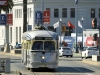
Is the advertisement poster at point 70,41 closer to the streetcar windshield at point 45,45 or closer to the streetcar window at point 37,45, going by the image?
the streetcar windshield at point 45,45

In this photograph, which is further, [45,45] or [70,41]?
[70,41]

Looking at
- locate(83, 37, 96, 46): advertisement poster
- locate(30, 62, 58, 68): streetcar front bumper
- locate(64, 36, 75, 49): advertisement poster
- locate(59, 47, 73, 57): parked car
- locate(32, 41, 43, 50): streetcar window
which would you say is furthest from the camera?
locate(64, 36, 75, 49): advertisement poster

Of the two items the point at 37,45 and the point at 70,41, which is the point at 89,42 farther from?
the point at 37,45

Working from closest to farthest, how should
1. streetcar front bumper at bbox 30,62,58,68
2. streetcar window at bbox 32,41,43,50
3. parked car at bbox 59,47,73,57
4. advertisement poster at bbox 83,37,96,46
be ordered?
streetcar front bumper at bbox 30,62,58,68, streetcar window at bbox 32,41,43,50, parked car at bbox 59,47,73,57, advertisement poster at bbox 83,37,96,46

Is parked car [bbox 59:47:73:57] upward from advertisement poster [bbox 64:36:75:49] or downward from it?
downward

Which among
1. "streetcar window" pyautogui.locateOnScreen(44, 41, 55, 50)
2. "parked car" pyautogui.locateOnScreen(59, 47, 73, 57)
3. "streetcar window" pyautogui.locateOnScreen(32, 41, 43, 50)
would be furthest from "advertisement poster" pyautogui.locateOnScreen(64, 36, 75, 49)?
"streetcar window" pyautogui.locateOnScreen(32, 41, 43, 50)

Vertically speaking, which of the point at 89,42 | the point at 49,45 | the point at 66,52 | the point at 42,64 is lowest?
the point at 66,52

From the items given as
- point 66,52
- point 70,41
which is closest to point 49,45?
point 66,52

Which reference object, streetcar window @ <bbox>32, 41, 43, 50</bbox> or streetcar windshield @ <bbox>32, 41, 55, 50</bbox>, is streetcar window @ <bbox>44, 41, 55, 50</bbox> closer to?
streetcar windshield @ <bbox>32, 41, 55, 50</bbox>

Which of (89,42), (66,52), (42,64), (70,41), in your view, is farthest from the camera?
(70,41)

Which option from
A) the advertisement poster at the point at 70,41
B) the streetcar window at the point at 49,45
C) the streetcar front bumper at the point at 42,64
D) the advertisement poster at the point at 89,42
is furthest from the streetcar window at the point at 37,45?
the advertisement poster at the point at 70,41

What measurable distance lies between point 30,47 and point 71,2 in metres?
61.3

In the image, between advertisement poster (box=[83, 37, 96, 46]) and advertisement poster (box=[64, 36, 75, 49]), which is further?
advertisement poster (box=[64, 36, 75, 49])

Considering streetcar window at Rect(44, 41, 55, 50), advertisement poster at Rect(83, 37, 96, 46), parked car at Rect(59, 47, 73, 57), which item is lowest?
parked car at Rect(59, 47, 73, 57)
